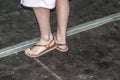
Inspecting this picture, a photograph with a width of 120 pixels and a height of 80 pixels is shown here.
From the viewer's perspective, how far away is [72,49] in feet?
11.4

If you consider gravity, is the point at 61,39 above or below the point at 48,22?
below

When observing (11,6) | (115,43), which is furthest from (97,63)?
(11,6)

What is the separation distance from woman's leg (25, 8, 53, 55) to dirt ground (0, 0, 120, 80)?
0.10 metres

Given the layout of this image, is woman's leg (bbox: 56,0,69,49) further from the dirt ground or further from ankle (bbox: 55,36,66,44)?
the dirt ground

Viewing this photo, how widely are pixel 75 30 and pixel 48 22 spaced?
0.71 m

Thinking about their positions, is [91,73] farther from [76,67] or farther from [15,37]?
[15,37]

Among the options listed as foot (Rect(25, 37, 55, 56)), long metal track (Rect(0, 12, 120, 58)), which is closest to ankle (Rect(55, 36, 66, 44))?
foot (Rect(25, 37, 55, 56))

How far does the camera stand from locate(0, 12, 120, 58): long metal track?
3404mm

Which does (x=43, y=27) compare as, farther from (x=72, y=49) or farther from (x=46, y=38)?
(x=72, y=49)

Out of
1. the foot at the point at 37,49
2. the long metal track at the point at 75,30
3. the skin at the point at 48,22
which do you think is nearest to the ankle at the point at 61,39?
the skin at the point at 48,22

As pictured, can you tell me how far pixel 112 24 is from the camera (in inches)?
158

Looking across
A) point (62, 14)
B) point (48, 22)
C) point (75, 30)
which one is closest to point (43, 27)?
point (48, 22)

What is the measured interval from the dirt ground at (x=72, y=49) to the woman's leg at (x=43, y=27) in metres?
0.10

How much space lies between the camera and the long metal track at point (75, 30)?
3.40 meters
